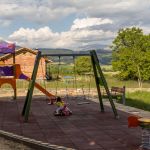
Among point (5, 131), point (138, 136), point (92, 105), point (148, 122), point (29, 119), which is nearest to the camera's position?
point (148, 122)

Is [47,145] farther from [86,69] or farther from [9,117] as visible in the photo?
[86,69]

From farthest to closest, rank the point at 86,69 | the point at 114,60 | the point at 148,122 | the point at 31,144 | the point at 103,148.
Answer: the point at 86,69, the point at 114,60, the point at 31,144, the point at 103,148, the point at 148,122

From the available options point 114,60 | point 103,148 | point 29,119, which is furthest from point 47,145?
point 114,60

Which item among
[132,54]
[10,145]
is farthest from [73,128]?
[132,54]

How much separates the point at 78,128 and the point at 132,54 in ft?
137

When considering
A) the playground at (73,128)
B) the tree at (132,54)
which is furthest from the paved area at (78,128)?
the tree at (132,54)

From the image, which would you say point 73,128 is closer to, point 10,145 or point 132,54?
point 10,145

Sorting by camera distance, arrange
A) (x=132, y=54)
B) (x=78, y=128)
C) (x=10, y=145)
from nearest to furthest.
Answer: (x=10, y=145) < (x=78, y=128) < (x=132, y=54)

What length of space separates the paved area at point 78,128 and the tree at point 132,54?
34.8 m

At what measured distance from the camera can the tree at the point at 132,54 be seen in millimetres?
53656

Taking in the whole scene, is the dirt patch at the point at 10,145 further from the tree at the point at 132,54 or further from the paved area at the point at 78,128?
the tree at the point at 132,54

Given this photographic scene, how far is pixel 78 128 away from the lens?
1327cm

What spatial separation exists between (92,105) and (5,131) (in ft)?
26.1

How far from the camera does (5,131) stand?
1288 centimetres
